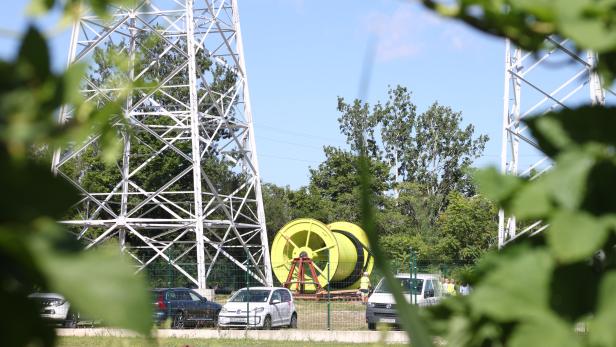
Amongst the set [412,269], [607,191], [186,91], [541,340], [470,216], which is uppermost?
[186,91]

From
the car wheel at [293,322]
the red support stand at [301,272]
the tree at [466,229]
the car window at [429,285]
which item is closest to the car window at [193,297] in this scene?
the car wheel at [293,322]

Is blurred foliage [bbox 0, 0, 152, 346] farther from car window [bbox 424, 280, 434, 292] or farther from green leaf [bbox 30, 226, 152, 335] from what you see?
car window [bbox 424, 280, 434, 292]

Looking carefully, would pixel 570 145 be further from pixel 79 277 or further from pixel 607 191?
pixel 79 277

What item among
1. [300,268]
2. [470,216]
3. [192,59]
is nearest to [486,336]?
[192,59]

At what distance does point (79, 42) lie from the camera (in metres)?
25.2

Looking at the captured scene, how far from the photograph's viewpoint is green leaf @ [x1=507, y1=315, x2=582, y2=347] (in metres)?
0.80

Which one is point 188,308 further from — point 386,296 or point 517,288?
point 517,288

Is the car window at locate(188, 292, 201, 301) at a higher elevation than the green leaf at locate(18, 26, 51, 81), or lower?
higher

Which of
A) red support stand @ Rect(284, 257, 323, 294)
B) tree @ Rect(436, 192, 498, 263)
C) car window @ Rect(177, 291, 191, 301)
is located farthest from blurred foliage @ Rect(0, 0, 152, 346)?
tree @ Rect(436, 192, 498, 263)

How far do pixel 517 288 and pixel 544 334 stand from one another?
→ 5 centimetres

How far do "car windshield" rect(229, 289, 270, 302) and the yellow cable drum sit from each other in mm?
9257

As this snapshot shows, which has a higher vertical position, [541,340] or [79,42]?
[79,42]

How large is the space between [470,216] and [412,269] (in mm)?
25477

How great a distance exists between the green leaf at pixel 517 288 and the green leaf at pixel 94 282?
0.35 m
